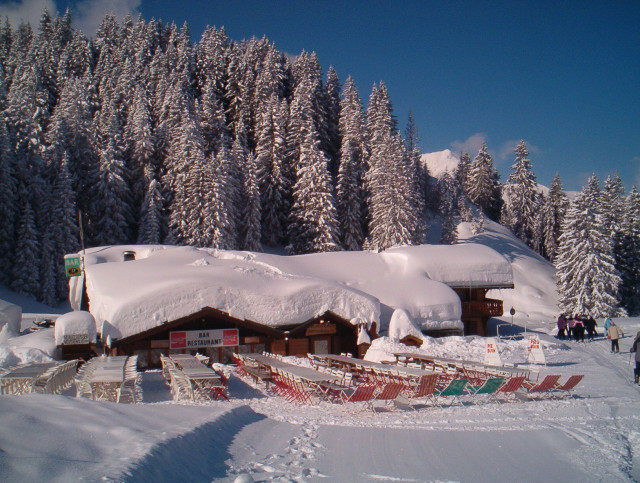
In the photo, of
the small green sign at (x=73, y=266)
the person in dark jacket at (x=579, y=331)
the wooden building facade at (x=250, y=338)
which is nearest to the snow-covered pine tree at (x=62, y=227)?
the small green sign at (x=73, y=266)

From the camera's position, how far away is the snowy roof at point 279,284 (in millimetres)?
20797

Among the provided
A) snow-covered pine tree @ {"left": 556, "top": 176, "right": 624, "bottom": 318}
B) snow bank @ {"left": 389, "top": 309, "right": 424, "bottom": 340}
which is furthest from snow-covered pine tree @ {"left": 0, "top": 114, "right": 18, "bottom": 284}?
snow-covered pine tree @ {"left": 556, "top": 176, "right": 624, "bottom": 318}

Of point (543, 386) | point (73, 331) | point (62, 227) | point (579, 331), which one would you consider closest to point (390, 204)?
point (579, 331)

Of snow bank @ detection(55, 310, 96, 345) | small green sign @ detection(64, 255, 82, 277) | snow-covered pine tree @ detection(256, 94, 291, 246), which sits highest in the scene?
snow-covered pine tree @ detection(256, 94, 291, 246)

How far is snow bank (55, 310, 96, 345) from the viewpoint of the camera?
1916cm

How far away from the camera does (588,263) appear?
3844cm

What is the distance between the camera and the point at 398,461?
6.83 meters

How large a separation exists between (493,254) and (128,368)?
2754 centimetres

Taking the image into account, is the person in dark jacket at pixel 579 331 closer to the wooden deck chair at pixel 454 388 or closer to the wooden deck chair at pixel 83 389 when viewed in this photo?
the wooden deck chair at pixel 454 388

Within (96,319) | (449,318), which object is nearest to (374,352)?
(449,318)

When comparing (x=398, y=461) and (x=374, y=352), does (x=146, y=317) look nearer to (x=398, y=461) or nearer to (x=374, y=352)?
(x=374, y=352)

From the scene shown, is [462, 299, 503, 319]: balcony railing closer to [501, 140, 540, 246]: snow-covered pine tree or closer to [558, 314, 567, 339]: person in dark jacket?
[558, 314, 567, 339]: person in dark jacket

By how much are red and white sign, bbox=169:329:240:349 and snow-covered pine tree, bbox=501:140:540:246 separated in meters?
61.7

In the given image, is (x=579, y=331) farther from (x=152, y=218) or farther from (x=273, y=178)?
(x=152, y=218)
